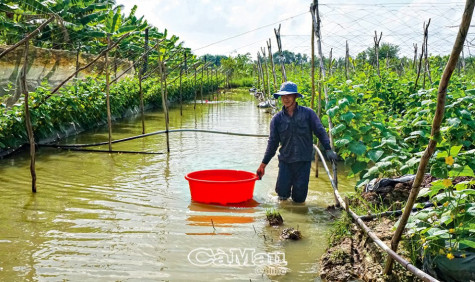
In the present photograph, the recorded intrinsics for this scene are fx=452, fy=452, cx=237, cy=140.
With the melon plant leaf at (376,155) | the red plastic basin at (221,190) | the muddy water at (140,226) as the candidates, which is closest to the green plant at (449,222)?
the muddy water at (140,226)

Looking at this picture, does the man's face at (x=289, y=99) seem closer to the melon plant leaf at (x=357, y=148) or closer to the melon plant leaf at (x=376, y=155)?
the melon plant leaf at (x=357, y=148)

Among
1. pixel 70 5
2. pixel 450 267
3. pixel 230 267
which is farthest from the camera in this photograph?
pixel 70 5

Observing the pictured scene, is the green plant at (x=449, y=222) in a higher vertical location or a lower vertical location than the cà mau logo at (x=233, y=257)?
higher

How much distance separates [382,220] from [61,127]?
27.3 feet

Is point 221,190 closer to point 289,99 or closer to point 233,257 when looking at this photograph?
point 289,99

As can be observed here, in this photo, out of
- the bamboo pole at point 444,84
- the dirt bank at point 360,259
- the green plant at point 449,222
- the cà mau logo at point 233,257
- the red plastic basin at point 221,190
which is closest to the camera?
the bamboo pole at point 444,84

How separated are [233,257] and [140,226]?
1.34 metres

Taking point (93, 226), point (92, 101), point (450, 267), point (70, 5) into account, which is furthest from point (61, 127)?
point (70, 5)

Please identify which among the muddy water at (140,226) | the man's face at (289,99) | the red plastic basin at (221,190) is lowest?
the muddy water at (140,226)

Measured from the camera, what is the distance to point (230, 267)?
13.0ft

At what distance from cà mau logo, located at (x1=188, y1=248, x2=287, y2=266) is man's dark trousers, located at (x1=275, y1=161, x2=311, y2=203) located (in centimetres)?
167

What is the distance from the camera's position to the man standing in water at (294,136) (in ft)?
18.2

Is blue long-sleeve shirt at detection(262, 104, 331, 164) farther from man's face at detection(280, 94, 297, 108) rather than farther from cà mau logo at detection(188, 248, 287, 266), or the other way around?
cà mau logo at detection(188, 248, 287, 266)

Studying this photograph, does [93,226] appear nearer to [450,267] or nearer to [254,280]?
[254,280]
